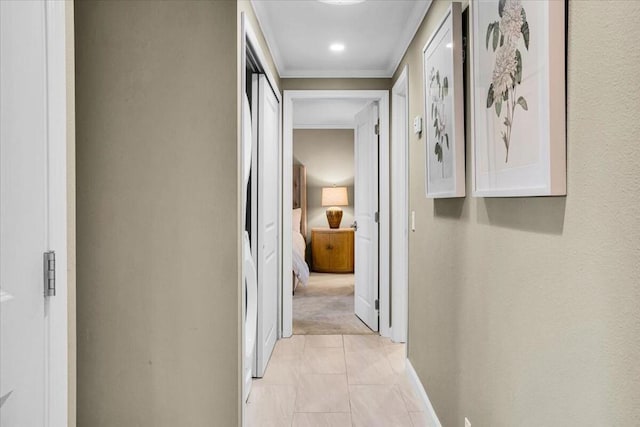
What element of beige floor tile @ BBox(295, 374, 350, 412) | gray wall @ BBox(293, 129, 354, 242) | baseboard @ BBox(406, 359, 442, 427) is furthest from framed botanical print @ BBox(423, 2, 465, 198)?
gray wall @ BBox(293, 129, 354, 242)

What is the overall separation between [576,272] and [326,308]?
4.31 meters

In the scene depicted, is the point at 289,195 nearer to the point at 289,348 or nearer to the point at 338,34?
the point at 289,348

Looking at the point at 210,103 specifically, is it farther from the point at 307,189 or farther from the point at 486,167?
the point at 307,189

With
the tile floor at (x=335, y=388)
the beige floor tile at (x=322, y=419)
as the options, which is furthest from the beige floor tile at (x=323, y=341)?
the beige floor tile at (x=322, y=419)

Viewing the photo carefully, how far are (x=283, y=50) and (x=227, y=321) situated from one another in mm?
2351

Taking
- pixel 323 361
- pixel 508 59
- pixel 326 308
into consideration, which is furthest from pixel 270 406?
pixel 326 308

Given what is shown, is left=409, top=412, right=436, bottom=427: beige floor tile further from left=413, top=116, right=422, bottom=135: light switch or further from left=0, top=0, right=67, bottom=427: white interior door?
left=0, top=0, right=67, bottom=427: white interior door

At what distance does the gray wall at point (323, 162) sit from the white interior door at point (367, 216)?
2899 millimetres

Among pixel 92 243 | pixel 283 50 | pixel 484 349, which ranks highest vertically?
pixel 283 50

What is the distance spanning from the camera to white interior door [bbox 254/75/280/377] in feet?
10.4

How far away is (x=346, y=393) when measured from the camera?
2.92 metres

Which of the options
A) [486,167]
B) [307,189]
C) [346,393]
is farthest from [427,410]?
[307,189]

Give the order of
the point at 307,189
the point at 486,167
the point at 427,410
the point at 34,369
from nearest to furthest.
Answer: the point at 34,369 → the point at 486,167 → the point at 427,410 → the point at 307,189

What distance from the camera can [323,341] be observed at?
13.1 ft
